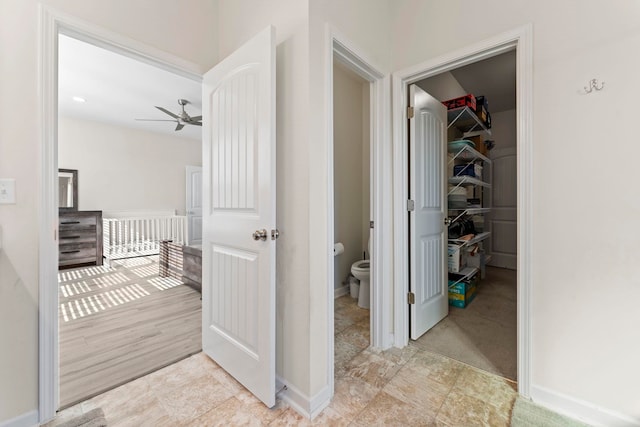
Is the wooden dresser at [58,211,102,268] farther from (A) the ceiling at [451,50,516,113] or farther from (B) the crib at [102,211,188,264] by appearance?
(A) the ceiling at [451,50,516,113]

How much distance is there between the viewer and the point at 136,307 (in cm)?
272

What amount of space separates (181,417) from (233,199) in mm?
1163

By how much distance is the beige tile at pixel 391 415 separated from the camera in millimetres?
1293

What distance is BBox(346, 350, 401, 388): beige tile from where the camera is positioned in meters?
1.62

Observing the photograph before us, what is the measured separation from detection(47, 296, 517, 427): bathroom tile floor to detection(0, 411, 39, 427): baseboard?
0.26 ft

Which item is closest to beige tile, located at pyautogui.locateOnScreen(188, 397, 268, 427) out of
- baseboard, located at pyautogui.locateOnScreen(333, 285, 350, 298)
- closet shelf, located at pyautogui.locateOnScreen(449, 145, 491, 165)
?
baseboard, located at pyautogui.locateOnScreen(333, 285, 350, 298)

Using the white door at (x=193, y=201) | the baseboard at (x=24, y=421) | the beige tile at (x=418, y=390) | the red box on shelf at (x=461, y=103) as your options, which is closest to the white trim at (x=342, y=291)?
the beige tile at (x=418, y=390)

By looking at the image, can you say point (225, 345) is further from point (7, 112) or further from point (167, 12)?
point (167, 12)

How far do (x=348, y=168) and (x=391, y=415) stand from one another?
2.45m

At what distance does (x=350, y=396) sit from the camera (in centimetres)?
148

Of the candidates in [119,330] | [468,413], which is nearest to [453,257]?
[468,413]

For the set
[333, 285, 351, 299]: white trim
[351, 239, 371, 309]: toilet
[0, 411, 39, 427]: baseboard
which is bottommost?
[0, 411, 39, 427]: baseboard

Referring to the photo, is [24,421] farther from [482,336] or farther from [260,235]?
[482,336]

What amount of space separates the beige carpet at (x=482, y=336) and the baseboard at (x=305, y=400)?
0.93m
